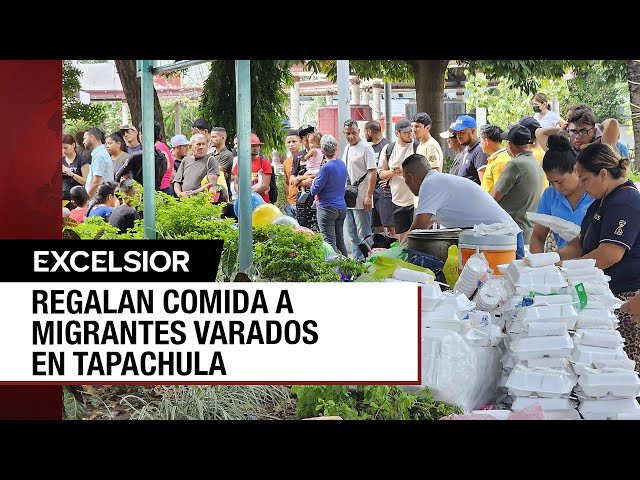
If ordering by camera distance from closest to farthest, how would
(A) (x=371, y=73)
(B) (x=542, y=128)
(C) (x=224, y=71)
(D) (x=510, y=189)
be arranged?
(D) (x=510, y=189)
(B) (x=542, y=128)
(C) (x=224, y=71)
(A) (x=371, y=73)

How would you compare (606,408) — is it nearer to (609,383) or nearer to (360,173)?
(609,383)

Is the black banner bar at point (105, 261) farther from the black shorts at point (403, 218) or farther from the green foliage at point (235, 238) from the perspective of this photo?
the black shorts at point (403, 218)

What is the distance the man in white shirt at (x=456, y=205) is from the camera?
644 cm

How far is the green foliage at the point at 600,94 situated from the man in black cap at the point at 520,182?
5.40 metres

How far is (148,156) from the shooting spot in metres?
6.53

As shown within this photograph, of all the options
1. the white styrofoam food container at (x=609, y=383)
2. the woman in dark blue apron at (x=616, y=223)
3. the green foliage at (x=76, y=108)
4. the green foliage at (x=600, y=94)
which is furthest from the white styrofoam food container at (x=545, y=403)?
the green foliage at (x=600, y=94)

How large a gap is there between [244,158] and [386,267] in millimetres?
1101

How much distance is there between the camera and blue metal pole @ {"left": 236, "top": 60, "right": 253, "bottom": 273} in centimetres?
556

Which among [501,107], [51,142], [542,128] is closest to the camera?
[51,142]
